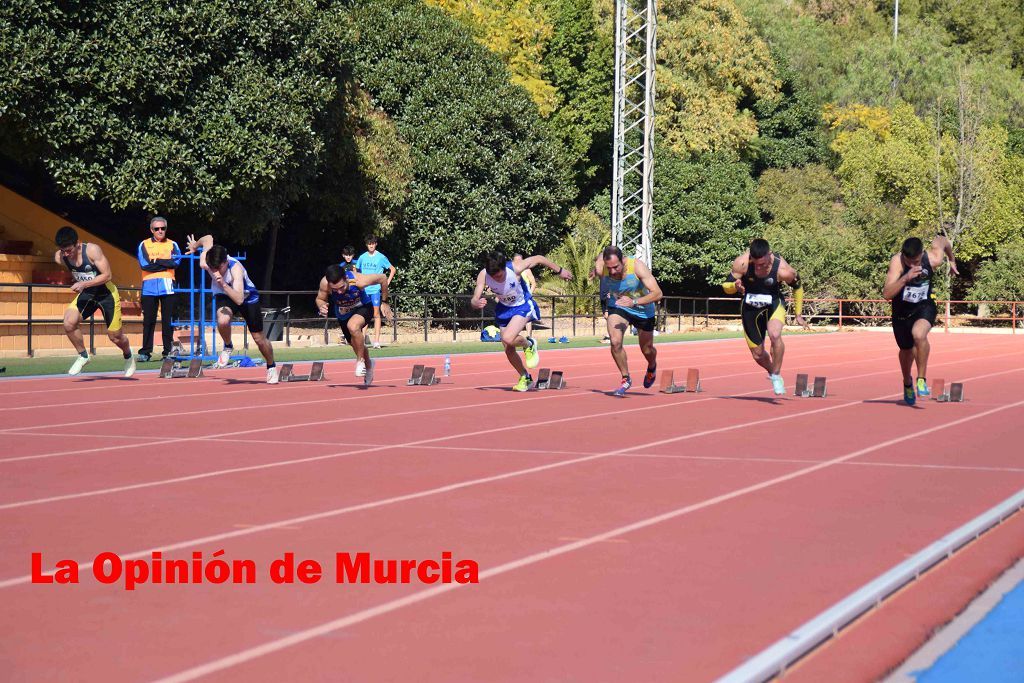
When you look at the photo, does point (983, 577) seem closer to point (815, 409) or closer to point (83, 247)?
point (815, 409)

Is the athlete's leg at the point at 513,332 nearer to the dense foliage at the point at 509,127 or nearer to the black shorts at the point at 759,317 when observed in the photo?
the black shorts at the point at 759,317

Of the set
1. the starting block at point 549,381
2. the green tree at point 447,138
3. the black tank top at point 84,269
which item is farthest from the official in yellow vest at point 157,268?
the green tree at point 447,138

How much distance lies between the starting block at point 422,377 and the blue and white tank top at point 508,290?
1.93m

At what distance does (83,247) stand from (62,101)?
1251 centimetres

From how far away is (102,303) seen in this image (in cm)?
1889

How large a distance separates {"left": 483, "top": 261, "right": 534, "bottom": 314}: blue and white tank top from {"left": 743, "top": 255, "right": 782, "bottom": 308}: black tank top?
303 cm

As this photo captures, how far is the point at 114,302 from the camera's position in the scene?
62.2ft

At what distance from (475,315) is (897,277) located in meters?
26.6

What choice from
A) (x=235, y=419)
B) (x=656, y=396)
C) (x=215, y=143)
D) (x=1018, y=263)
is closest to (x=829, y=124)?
(x=1018, y=263)

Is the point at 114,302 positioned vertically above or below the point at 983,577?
above

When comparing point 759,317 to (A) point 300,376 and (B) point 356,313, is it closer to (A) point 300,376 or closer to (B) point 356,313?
(B) point 356,313

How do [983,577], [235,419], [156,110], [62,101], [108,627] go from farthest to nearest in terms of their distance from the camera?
1. [156,110]
2. [62,101]
3. [235,419]
4. [983,577]
5. [108,627]

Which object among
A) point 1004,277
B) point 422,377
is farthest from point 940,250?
point 1004,277

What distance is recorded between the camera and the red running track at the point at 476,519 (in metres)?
5.23
